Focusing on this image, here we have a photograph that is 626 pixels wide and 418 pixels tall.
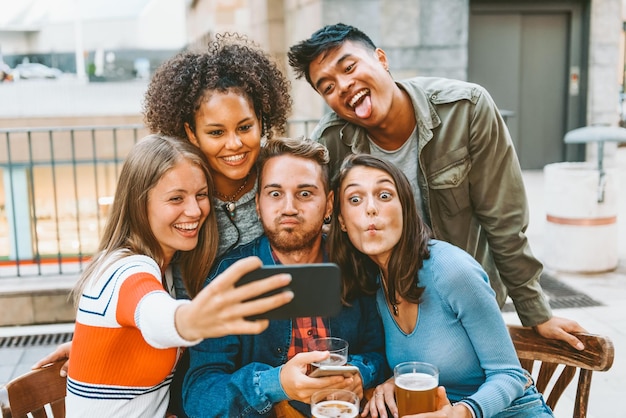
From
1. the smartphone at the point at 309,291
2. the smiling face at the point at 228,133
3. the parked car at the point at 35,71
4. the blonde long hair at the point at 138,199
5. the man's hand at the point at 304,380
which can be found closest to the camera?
the smartphone at the point at 309,291

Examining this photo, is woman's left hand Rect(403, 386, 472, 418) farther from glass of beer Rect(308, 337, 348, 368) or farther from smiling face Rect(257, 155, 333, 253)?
smiling face Rect(257, 155, 333, 253)

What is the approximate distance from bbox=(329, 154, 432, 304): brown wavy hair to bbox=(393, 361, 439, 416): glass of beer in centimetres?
34

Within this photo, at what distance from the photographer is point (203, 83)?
2436 millimetres

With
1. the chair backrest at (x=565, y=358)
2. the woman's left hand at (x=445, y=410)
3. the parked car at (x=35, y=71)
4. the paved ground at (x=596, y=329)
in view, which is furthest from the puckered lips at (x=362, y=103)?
the parked car at (x=35, y=71)

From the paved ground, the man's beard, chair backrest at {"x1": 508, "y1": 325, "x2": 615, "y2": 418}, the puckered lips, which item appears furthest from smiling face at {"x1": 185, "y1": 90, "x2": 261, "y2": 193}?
the paved ground

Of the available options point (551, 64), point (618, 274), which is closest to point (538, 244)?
point (618, 274)

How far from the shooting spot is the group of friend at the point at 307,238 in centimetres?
193

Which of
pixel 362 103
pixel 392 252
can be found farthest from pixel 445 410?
pixel 362 103

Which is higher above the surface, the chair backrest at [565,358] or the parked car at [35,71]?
the parked car at [35,71]

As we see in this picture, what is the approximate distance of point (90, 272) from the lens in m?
2.06

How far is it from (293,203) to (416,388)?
83 cm

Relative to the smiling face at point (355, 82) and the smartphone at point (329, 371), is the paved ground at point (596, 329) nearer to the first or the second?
the smiling face at point (355, 82)

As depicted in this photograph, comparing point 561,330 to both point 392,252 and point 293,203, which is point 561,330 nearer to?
point 392,252

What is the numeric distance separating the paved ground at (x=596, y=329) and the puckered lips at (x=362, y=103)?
2196 mm
